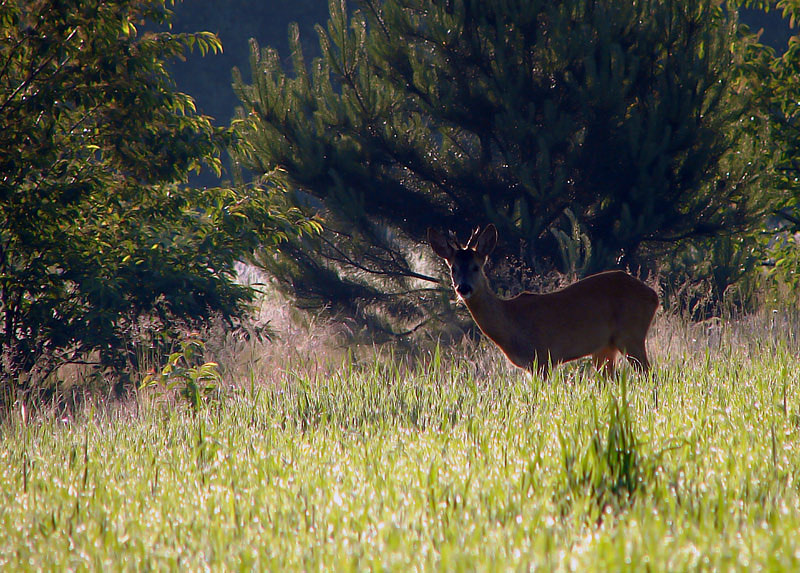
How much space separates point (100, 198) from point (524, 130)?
17.2 ft

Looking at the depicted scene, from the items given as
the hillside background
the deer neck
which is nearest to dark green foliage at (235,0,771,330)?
the deer neck

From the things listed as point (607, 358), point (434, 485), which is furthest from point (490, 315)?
point (434, 485)

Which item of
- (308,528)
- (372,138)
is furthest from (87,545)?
(372,138)

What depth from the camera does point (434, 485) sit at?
9.15 feet

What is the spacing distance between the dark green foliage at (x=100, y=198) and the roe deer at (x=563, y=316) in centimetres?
305

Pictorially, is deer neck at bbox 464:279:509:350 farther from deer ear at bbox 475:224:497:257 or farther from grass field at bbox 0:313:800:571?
grass field at bbox 0:313:800:571

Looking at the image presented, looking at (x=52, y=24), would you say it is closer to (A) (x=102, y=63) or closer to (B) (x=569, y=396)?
(A) (x=102, y=63)

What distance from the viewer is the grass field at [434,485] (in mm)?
2170

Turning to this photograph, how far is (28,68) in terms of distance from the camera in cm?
783

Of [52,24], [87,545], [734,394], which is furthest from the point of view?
[52,24]

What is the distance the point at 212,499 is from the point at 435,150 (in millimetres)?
9211

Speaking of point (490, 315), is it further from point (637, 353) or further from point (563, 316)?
point (637, 353)

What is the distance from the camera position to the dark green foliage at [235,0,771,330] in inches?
404

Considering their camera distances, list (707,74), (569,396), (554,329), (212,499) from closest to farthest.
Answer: (212,499) < (569,396) < (554,329) < (707,74)
